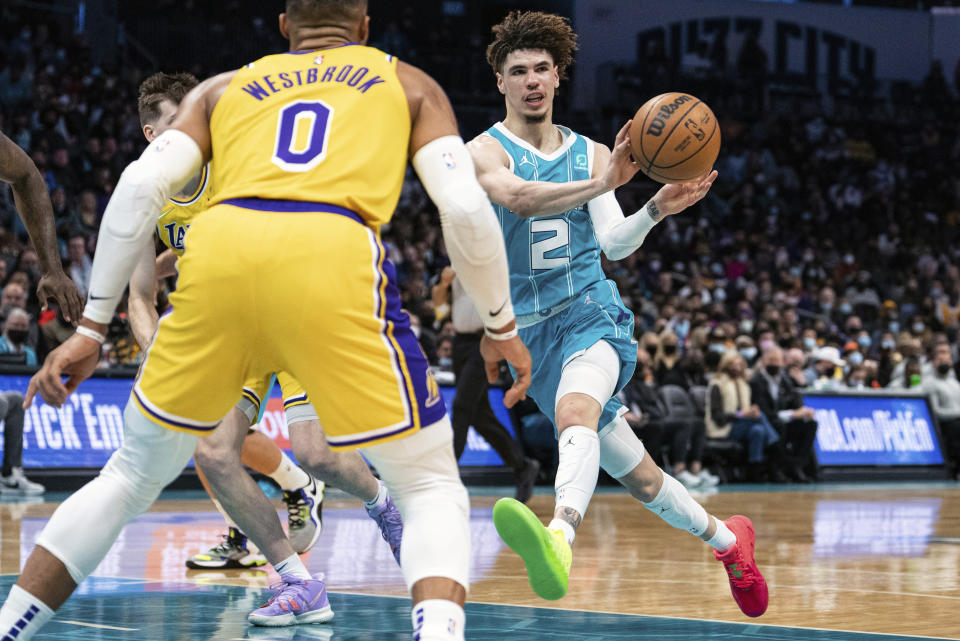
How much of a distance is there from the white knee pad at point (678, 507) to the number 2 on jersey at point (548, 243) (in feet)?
3.09

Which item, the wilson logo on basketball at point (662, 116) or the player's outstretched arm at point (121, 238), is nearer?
the player's outstretched arm at point (121, 238)

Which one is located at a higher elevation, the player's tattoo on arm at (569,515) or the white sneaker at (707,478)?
the player's tattoo on arm at (569,515)

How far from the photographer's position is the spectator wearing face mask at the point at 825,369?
16156 mm

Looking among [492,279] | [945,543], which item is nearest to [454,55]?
[945,543]

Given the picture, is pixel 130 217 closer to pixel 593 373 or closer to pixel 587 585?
pixel 593 373

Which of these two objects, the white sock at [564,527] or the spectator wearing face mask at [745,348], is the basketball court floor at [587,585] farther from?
the spectator wearing face mask at [745,348]

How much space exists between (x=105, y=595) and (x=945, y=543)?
527cm

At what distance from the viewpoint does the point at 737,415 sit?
14.2 meters

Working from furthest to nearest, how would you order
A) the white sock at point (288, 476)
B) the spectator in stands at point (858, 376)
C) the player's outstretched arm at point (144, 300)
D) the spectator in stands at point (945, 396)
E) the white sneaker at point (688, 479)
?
1. the spectator in stands at point (945, 396)
2. the spectator in stands at point (858, 376)
3. the white sneaker at point (688, 479)
4. the white sock at point (288, 476)
5. the player's outstretched arm at point (144, 300)

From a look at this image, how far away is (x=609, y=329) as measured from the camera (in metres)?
4.99

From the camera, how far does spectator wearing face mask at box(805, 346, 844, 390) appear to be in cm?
1616

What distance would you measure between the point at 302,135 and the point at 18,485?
8254mm

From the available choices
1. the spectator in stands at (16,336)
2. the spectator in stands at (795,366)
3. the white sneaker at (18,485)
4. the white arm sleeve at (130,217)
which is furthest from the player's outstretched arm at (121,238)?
the spectator in stands at (795,366)

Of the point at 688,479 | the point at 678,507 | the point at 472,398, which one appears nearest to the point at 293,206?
the point at 678,507
